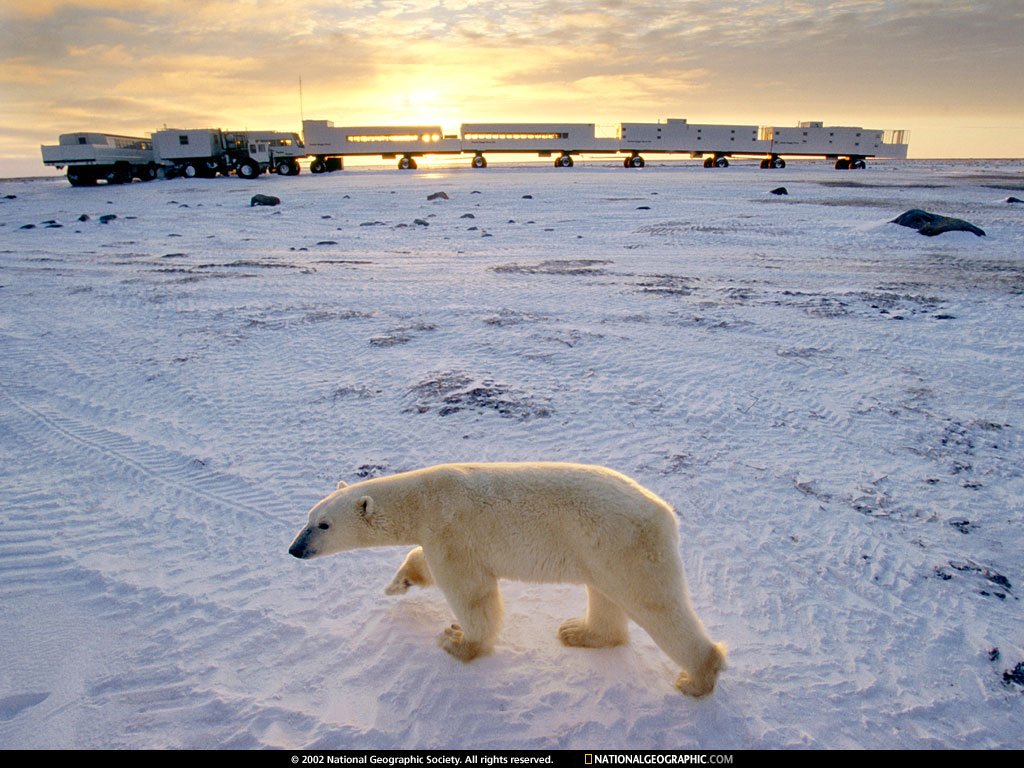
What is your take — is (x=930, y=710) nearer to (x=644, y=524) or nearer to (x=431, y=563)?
(x=644, y=524)

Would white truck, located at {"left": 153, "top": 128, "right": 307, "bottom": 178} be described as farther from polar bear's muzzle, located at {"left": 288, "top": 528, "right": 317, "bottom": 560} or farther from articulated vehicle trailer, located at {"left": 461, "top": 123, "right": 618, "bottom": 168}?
polar bear's muzzle, located at {"left": 288, "top": 528, "right": 317, "bottom": 560}

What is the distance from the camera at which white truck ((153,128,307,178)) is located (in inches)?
2201

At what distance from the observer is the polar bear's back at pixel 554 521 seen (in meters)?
3.38

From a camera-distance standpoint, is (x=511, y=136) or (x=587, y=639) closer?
(x=587, y=639)

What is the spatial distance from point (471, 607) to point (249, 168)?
204ft

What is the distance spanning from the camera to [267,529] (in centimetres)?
546

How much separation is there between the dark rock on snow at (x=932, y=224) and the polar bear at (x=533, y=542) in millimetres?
21289

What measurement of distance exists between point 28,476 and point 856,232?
2340cm

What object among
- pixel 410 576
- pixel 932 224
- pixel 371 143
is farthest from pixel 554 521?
pixel 371 143

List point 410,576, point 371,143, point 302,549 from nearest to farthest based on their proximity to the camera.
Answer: point 302,549 → point 410,576 → point 371,143

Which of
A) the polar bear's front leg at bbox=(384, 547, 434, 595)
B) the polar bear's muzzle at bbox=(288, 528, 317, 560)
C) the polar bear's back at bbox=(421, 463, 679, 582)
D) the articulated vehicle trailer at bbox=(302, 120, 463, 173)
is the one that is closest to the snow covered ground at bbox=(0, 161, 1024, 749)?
the polar bear's front leg at bbox=(384, 547, 434, 595)

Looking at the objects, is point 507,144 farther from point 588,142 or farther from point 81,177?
A: point 81,177

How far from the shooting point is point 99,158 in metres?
51.6
